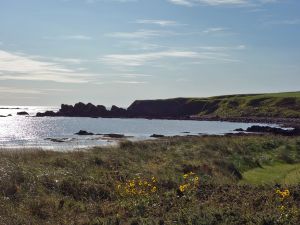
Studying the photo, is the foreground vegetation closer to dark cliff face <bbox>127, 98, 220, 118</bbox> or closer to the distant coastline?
the distant coastline

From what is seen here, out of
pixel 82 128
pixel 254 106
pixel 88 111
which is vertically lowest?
pixel 82 128

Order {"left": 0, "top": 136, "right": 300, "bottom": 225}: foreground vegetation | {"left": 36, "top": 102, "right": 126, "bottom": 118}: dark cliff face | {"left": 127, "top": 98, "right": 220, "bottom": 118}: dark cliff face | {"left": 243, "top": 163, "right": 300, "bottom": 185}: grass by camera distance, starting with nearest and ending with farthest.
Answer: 1. {"left": 0, "top": 136, "right": 300, "bottom": 225}: foreground vegetation
2. {"left": 243, "top": 163, "right": 300, "bottom": 185}: grass
3. {"left": 127, "top": 98, "right": 220, "bottom": 118}: dark cliff face
4. {"left": 36, "top": 102, "right": 126, "bottom": 118}: dark cliff face

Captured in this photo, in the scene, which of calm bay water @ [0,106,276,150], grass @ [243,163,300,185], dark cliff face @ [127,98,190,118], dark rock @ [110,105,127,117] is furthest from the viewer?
dark rock @ [110,105,127,117]

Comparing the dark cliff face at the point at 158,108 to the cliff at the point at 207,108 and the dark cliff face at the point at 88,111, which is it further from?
the dark cliff face at the point at 88,111

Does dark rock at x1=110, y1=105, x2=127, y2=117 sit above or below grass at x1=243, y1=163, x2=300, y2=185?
above

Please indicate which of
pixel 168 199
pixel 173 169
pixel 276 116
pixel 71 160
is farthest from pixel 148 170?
pixel 276 116

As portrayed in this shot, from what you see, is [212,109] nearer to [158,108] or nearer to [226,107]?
[226,107]

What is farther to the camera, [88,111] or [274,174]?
[88,111]

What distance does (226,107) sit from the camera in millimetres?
162375

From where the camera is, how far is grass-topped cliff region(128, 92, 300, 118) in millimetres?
145125

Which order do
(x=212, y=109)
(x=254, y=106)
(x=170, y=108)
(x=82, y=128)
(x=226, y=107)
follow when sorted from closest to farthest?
(x=82, y=128) → (x=254, y=106) → (x=226, y=107) → (x=212, y=109) → (x=170, y=108)

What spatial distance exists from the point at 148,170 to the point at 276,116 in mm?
122136

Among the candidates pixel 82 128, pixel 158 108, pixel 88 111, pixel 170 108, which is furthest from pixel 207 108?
pixel 82 128

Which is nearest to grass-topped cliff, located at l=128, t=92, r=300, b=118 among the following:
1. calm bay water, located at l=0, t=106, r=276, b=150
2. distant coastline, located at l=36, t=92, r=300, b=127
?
distant coastline, located at l=36, t=92, r=300, b=127
